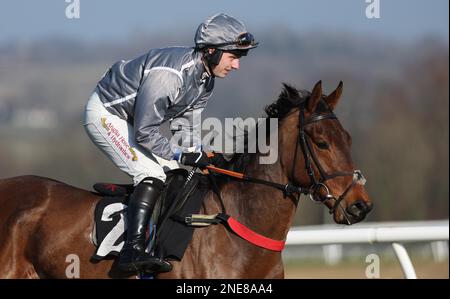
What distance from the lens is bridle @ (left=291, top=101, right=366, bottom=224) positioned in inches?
184

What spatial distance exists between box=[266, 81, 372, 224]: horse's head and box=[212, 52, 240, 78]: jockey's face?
0.37m

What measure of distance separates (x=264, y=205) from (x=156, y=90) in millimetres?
962

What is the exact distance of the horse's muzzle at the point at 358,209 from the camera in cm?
463

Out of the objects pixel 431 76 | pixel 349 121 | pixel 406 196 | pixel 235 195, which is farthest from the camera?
pixel 431 76

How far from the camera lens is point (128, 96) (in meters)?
5.10

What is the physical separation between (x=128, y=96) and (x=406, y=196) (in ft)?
88.9

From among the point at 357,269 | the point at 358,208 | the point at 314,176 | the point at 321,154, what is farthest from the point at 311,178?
the point at 357,269

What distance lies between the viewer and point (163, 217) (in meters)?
4.94

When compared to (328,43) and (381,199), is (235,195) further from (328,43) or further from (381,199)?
(328,43)

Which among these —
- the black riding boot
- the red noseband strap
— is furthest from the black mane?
the black riding boot

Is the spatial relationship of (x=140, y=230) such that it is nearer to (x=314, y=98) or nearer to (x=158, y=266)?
(x=158, y=266)

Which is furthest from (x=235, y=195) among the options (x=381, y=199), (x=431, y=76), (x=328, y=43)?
(x=328, y=43)

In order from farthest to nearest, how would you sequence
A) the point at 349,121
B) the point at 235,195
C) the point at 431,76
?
the point at 431,76, the point at 349,121, the point at 235,195
